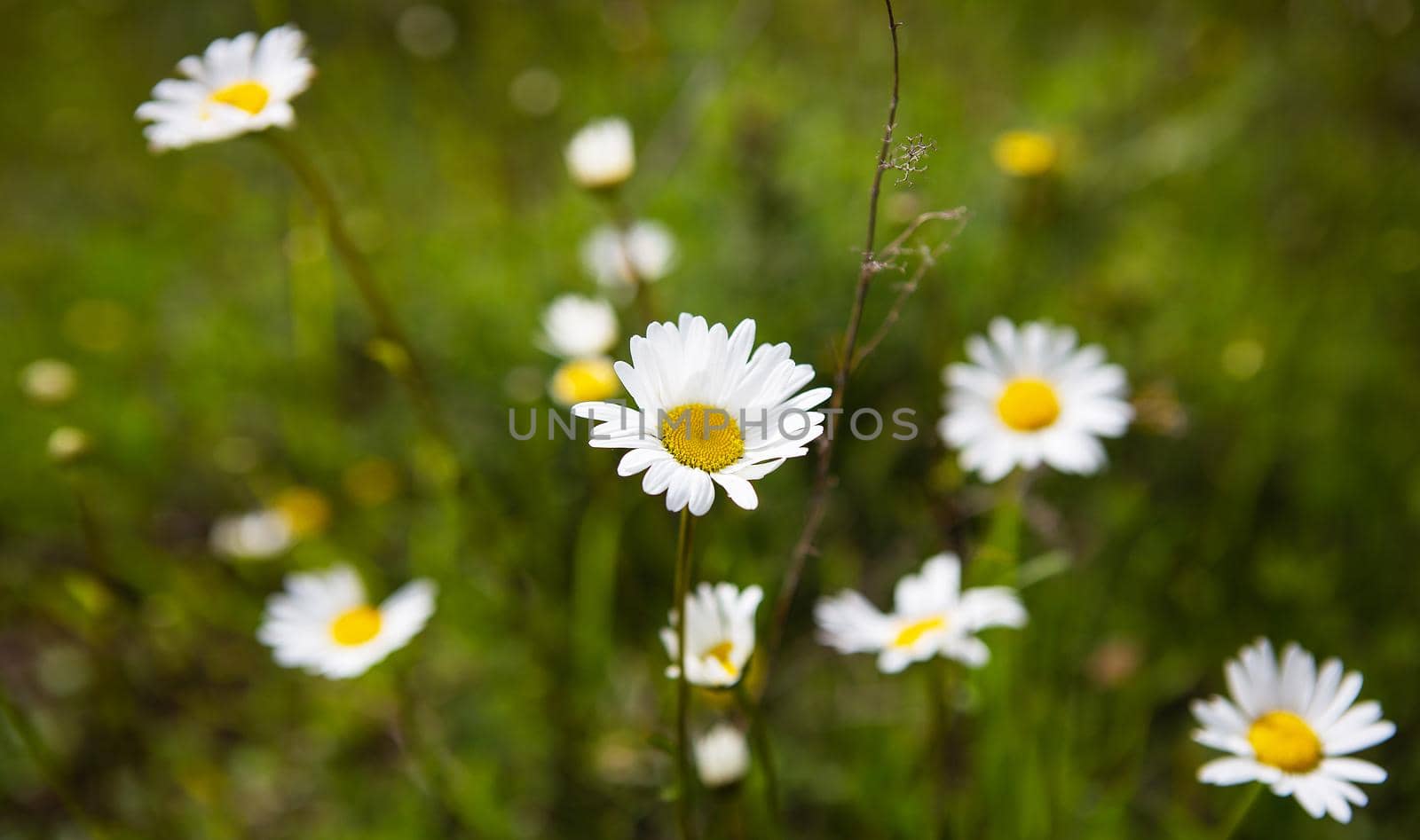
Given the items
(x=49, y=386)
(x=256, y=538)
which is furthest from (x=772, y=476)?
(x=49, y=386)

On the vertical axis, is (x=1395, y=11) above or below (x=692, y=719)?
above

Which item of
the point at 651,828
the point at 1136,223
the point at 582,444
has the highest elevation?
the point at 1136,223

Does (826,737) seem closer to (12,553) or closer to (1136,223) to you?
(1136,223)

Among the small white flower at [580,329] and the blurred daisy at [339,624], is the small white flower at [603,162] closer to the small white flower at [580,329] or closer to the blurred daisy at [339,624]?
the small white flower at [580,329]

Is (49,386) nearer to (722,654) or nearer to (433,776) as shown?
(433,776)

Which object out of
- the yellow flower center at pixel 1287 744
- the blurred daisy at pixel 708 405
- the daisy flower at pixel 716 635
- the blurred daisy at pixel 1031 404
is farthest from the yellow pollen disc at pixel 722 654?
the yellow flower center at pixel 1287 744

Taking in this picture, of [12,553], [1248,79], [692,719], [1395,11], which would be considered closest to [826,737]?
[692,719]

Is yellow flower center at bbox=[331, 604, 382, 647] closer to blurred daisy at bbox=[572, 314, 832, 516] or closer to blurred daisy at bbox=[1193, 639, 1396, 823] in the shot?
blurred daisy at bbox=[572, 314, 832, 516]
